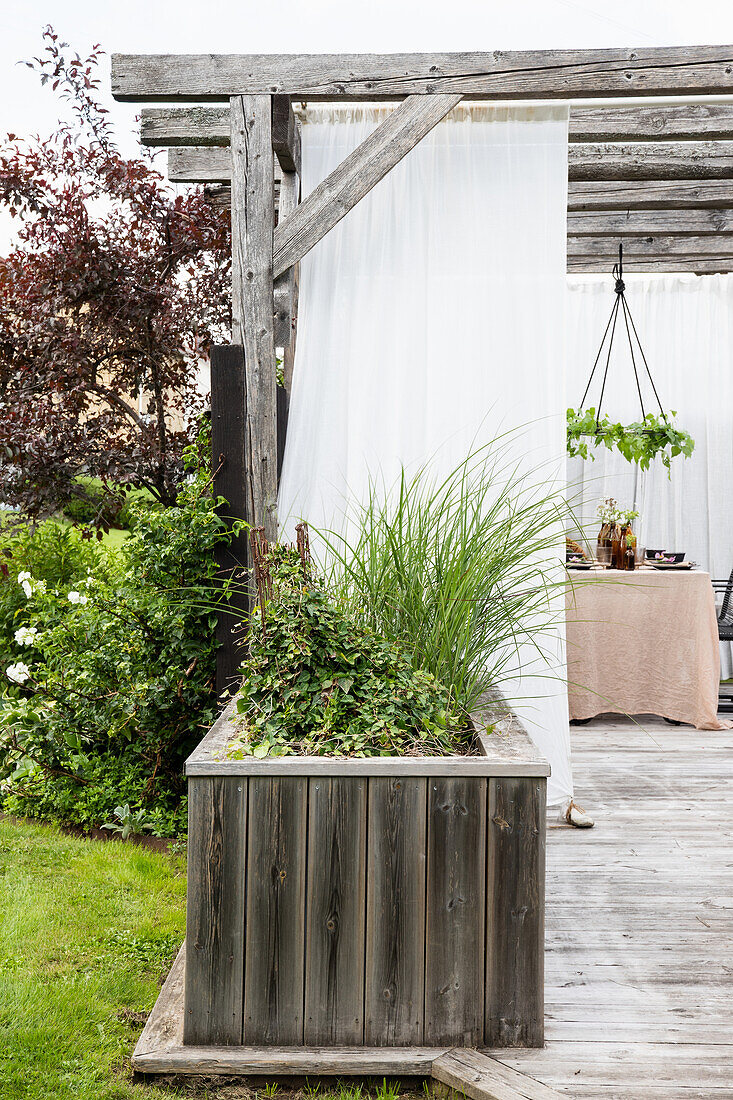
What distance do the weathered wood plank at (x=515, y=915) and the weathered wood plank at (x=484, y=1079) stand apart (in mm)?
81

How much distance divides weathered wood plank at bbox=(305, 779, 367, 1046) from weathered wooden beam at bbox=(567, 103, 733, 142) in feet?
10.5

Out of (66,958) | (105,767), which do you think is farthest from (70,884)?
(105,767)

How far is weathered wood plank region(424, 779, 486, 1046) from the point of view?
1.85m

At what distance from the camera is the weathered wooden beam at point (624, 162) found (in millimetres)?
4379

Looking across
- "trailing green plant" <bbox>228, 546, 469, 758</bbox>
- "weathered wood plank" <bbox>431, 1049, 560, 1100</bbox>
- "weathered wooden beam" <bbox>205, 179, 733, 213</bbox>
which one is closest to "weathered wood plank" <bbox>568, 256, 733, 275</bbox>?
"weathered wooden beam" <bbox>205, 179, 733, 213</bbox>

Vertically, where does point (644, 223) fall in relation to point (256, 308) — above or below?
above

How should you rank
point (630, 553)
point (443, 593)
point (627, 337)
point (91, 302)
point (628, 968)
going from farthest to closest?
1. point (627, 337)
2. point (630, 553)
3. point (91, 302)
4. point (443, 593)
5. point (628, 968)

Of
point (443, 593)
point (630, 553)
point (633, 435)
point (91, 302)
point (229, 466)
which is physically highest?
point (91, 302)

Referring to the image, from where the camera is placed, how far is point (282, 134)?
3303 mm

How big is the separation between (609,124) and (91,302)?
232 centimetres

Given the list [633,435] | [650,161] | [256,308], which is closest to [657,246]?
[650,161]

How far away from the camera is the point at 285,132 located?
3.31m

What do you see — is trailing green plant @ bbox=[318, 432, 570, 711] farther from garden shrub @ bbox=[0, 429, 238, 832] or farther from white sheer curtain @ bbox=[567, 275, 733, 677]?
white sheer curtain @ bbox=[567, 275, 733, 677]

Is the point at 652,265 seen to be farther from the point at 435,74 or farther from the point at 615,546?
the point at 435,74
